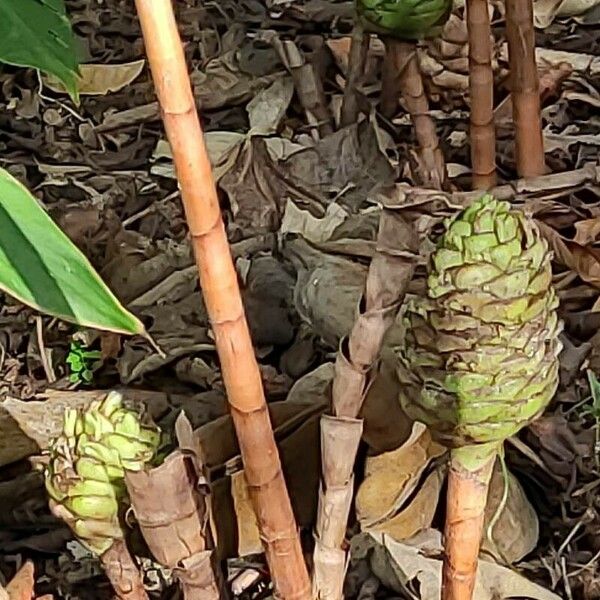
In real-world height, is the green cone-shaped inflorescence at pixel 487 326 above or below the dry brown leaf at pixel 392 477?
above

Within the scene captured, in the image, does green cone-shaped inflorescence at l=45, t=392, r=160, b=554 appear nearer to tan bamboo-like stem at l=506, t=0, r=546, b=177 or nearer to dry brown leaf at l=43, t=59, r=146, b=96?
tan bamboo-like stem at l=506, t=0, r=546, b=177

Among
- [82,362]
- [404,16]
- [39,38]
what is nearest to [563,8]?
[404,16]

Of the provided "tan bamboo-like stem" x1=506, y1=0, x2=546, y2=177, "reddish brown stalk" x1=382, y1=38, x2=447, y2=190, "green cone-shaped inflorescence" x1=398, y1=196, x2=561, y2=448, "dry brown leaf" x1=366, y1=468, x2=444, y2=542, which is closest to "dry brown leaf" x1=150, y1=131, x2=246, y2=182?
"reddish brown stalk" x1=382, y1=38, x2=447, y2=190

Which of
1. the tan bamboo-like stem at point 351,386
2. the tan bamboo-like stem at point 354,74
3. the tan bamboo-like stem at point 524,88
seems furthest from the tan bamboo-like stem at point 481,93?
the tan bamboo-like stem at point 351,386

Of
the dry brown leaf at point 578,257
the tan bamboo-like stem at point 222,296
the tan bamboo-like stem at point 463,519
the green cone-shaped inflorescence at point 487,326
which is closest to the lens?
the tan bamboo-like stem at point 222,296

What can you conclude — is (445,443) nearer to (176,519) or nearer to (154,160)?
(176,519)

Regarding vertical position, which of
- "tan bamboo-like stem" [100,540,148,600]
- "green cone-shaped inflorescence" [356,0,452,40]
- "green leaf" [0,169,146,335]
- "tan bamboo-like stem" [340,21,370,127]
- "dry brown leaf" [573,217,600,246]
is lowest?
"dry brown leaf" [573,217,600,246]

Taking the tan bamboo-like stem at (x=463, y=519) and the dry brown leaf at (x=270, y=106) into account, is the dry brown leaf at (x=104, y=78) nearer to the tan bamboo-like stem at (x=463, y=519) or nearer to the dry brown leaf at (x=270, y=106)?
the dry brown leaf at (x=270, y=106)
